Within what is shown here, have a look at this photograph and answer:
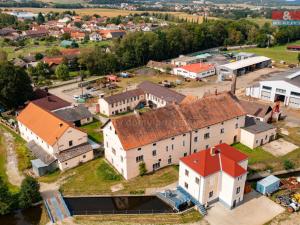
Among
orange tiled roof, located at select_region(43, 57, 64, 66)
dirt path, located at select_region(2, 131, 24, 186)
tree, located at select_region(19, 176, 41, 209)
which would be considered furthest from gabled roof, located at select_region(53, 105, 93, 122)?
orange tiled roof, located at select_region(43, 57, 64, 66)

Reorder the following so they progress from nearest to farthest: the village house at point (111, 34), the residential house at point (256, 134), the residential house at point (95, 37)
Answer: the residential house at point (256, 134) < the residential house at point (95, 37) < the village house at point (111, 34)

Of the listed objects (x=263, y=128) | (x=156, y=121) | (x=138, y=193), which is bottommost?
(x=138, y=193)

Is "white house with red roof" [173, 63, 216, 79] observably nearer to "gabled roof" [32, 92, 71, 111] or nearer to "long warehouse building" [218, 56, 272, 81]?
"long warehouse building" [218, 56, 272, 81]

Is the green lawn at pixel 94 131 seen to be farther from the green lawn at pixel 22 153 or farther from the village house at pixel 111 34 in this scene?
the village house at pixel 111 34

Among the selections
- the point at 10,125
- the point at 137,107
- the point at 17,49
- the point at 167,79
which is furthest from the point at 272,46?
the point at 10,125

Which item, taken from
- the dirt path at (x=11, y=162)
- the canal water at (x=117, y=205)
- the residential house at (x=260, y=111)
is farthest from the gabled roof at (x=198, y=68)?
the canal water at (x=117, y=205)

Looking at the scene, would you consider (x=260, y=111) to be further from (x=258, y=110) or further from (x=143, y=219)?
(x=143, y=219)

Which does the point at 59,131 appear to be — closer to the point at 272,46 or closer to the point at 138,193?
the point at 138,193
